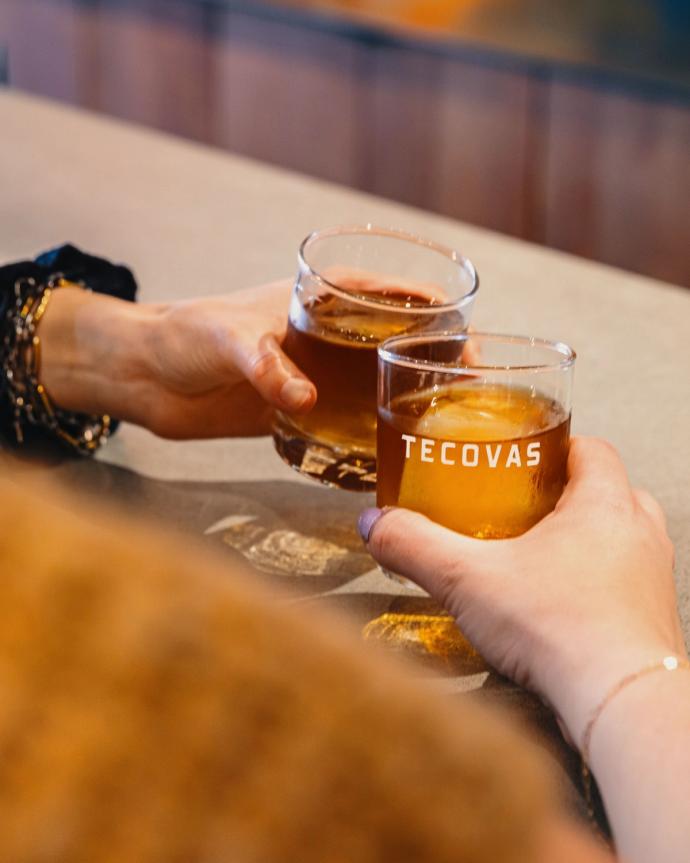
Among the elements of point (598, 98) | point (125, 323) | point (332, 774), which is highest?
point (332, 774)

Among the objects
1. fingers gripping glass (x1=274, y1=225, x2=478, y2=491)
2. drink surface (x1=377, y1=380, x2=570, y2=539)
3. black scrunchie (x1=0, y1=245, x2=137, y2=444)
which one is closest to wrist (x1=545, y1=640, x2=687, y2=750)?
drink surface (x1=377, y1=380, x2=570, y2=539)

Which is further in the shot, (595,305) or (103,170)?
(103,170)

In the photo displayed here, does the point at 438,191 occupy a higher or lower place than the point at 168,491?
lower

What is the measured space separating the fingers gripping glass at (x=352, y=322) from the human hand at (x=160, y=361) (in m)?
0.08

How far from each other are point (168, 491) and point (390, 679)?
0.72 metres

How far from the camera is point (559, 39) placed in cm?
276

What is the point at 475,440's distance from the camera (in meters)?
0.63

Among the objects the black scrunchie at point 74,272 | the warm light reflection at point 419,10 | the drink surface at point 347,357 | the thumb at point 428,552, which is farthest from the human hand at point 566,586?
the warm light reflection at point 419,10

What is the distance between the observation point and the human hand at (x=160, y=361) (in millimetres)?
895

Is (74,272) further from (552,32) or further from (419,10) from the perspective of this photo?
(419,10)

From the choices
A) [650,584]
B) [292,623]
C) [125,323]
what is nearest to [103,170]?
[125,323]

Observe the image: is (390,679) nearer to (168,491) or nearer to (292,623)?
(292,623)

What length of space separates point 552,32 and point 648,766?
255 centimetres

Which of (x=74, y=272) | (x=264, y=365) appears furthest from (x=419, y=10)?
(x=264, y=365)
